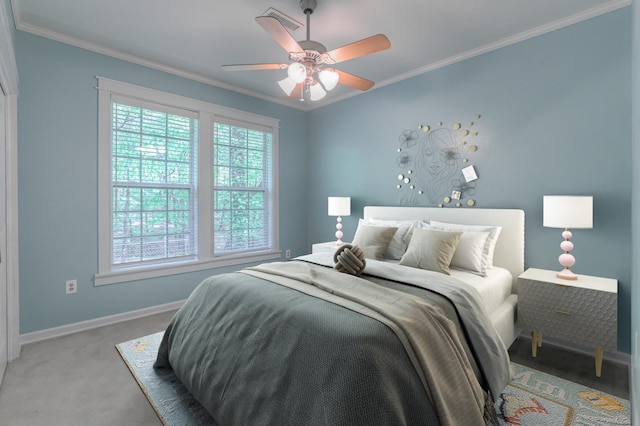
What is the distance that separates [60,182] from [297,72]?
2.42 m

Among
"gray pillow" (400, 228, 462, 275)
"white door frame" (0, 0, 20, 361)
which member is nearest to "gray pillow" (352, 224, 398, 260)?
"gray pillow" (400, 228, 462, 275)

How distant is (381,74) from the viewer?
3.68 m

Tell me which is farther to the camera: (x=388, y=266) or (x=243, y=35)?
(x=243, y=35)

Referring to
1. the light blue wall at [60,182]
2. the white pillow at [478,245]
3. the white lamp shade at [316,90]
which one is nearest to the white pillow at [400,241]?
the white pillow at [478,245]

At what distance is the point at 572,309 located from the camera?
222 centimetres

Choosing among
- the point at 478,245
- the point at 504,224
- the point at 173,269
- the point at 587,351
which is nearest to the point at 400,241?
the point at 478,245

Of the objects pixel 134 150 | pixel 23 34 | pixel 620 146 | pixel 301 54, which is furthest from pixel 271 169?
pixel 620 146

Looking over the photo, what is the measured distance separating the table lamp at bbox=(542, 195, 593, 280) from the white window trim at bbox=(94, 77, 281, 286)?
3.22 metres

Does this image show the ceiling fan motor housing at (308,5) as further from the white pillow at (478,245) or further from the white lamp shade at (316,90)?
the white pillow at (478,245)

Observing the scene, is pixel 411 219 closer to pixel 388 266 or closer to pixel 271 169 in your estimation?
pixel 388 266

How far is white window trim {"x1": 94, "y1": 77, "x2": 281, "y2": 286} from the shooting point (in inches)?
122

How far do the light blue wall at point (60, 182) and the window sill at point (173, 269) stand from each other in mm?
74

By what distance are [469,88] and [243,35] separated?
2.23 metres

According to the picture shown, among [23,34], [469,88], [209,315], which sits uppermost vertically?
[23,34]
